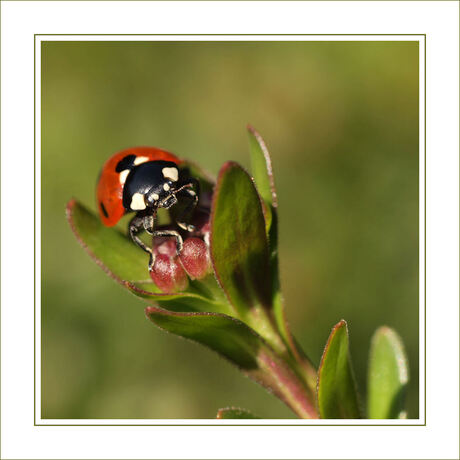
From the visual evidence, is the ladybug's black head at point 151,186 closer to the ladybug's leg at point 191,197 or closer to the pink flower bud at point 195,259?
the ladybug's leg at point 191,197

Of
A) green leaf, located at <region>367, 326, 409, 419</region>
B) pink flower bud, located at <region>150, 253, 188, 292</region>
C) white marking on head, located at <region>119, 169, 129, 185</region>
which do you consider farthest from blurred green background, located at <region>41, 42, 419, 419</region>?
pink flower bud, located at <region>150, 253, 188, 292</region>

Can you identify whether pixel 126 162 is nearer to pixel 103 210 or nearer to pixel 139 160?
pixel 139 160

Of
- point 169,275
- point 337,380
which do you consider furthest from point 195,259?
point 337,380

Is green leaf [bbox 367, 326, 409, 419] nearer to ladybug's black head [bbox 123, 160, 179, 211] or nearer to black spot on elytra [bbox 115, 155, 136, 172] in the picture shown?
ladybug's black head [bbox 123, 160, 179, 211]

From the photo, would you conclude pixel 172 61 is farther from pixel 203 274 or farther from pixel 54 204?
pixel 203 274

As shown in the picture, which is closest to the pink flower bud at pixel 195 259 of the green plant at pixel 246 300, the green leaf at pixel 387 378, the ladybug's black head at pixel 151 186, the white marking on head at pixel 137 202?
the green plant at pixel 246 300
